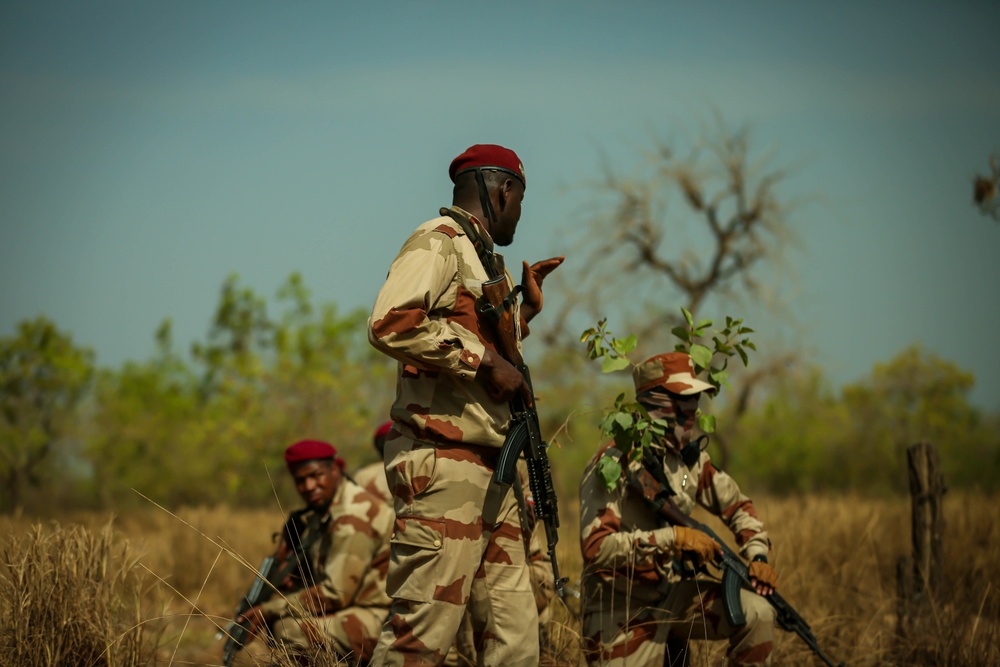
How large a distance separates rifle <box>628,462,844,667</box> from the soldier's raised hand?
830 mm

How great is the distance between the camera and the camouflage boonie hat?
396 centimetres

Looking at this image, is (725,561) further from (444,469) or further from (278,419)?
(278,419)

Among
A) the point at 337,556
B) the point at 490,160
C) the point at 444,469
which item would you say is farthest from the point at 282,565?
the point at 490,160

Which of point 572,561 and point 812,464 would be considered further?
point 812,464

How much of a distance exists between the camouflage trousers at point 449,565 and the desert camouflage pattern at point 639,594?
64 centimetres

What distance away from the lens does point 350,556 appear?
4770 millimetres

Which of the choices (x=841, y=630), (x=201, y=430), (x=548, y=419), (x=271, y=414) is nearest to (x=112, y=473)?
(x=201, y=430)

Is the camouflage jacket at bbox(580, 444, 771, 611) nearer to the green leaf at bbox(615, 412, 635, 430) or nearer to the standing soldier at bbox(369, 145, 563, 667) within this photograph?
the green leaf at bbox(615, 412, 635, 430)

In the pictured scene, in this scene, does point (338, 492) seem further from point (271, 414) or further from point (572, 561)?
point (271, 414)

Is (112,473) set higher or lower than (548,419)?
lower

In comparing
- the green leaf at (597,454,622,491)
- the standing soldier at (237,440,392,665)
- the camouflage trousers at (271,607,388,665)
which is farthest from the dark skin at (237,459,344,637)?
the green leaf at (597,454,622,491)

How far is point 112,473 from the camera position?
17.6 m

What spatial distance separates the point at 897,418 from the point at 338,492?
63.4 ft

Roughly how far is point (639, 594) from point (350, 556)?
5.09ft
